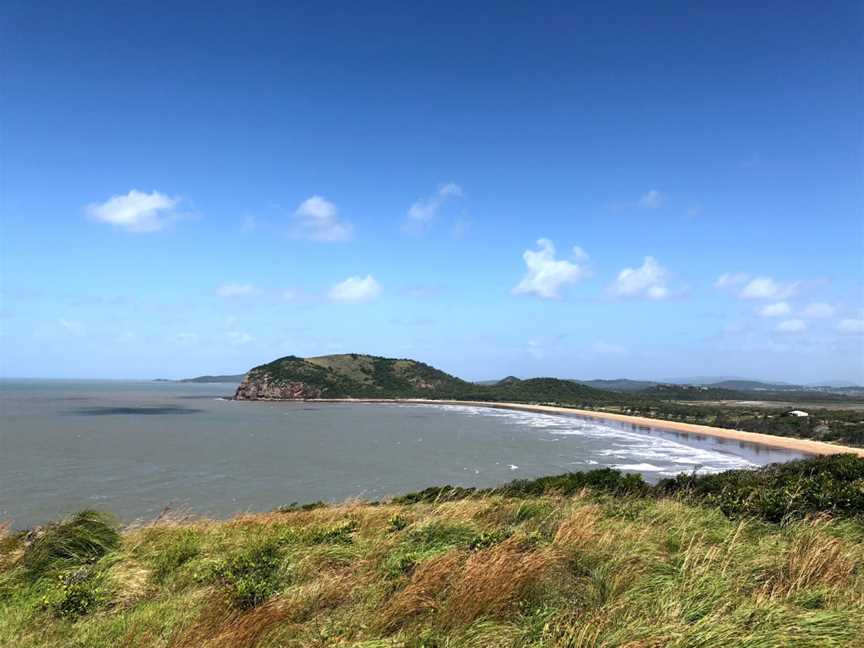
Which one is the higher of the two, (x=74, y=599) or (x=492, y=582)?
(x=492, y=582)

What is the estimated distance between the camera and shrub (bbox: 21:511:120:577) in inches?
314

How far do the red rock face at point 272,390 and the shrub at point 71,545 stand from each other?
173 metres

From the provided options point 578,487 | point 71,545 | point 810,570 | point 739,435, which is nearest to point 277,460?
point 578,487

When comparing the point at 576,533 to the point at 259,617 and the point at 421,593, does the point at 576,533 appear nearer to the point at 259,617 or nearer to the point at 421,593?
the point at 421,593

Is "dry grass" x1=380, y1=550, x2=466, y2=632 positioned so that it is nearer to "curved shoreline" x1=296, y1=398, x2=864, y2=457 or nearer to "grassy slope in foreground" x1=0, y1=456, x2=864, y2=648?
"grassy slope in foreground" x1=0, y1=456, x2=864, y2=648

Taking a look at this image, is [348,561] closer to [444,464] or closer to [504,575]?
[504,575]

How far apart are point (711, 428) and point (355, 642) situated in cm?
8571

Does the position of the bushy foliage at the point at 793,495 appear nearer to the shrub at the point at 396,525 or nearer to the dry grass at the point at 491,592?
the dry grass at the point at 491,592

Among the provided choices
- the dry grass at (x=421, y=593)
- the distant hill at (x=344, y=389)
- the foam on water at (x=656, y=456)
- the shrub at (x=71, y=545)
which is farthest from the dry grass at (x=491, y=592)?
the distant hill at (x=344, y=389)

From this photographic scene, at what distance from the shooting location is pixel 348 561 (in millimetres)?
6594

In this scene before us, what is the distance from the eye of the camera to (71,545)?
28.3 ft

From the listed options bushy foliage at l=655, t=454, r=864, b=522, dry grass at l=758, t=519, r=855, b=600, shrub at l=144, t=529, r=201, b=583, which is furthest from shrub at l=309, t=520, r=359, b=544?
bushy foliage at l=655, t=454, r=864, b=522

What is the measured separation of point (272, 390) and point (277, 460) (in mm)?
139300

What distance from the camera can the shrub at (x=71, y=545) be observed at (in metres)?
7.99
